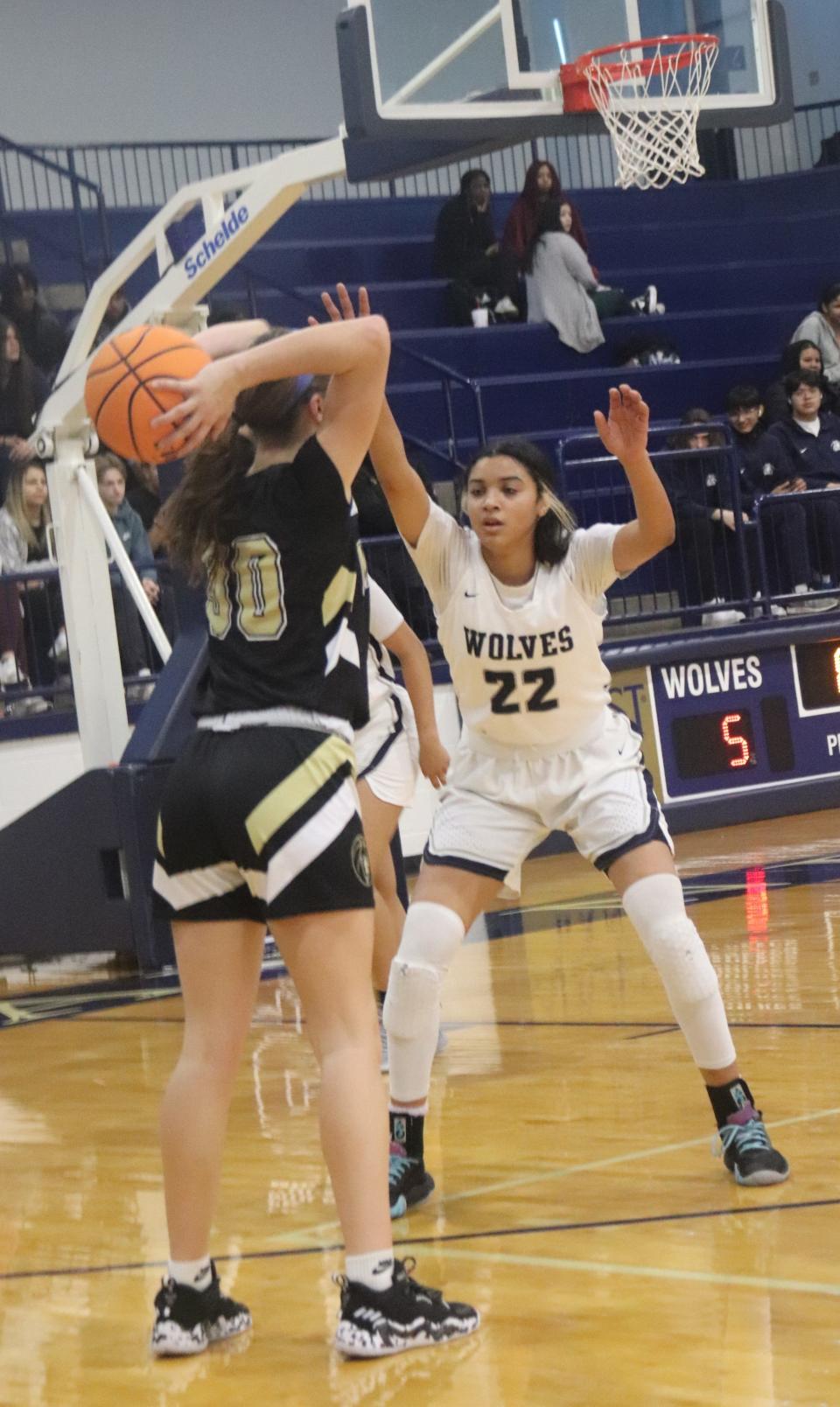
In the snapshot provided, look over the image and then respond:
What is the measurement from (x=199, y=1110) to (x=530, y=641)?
1.70 metres

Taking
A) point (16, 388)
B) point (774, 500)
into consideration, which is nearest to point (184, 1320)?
point (774, 500)

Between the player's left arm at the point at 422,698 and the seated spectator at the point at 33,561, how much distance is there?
189 inches

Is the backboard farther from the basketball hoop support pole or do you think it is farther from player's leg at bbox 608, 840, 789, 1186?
player's leg at bbox 608, 840, 789, 1186

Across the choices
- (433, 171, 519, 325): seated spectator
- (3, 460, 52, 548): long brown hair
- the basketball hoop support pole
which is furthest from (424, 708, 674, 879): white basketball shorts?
(433, 171, 519, 325): seated spectator

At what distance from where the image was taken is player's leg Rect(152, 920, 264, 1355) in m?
3.60

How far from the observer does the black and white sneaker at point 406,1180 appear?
461 cm

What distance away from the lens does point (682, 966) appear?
15.1ft

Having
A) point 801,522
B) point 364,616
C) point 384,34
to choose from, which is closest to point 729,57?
point 384,34

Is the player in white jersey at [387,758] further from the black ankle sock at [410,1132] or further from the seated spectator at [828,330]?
the seated spectator at [828,330]

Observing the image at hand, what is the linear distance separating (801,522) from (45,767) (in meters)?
4.83

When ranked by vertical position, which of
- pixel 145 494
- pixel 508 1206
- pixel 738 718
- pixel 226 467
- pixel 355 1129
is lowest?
pixel 508 1206

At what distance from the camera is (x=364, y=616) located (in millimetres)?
3830

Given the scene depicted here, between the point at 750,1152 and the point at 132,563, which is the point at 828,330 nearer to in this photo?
the point at 132,563

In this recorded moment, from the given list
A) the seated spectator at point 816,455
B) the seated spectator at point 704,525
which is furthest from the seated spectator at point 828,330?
the seated spectator at point 704,525
